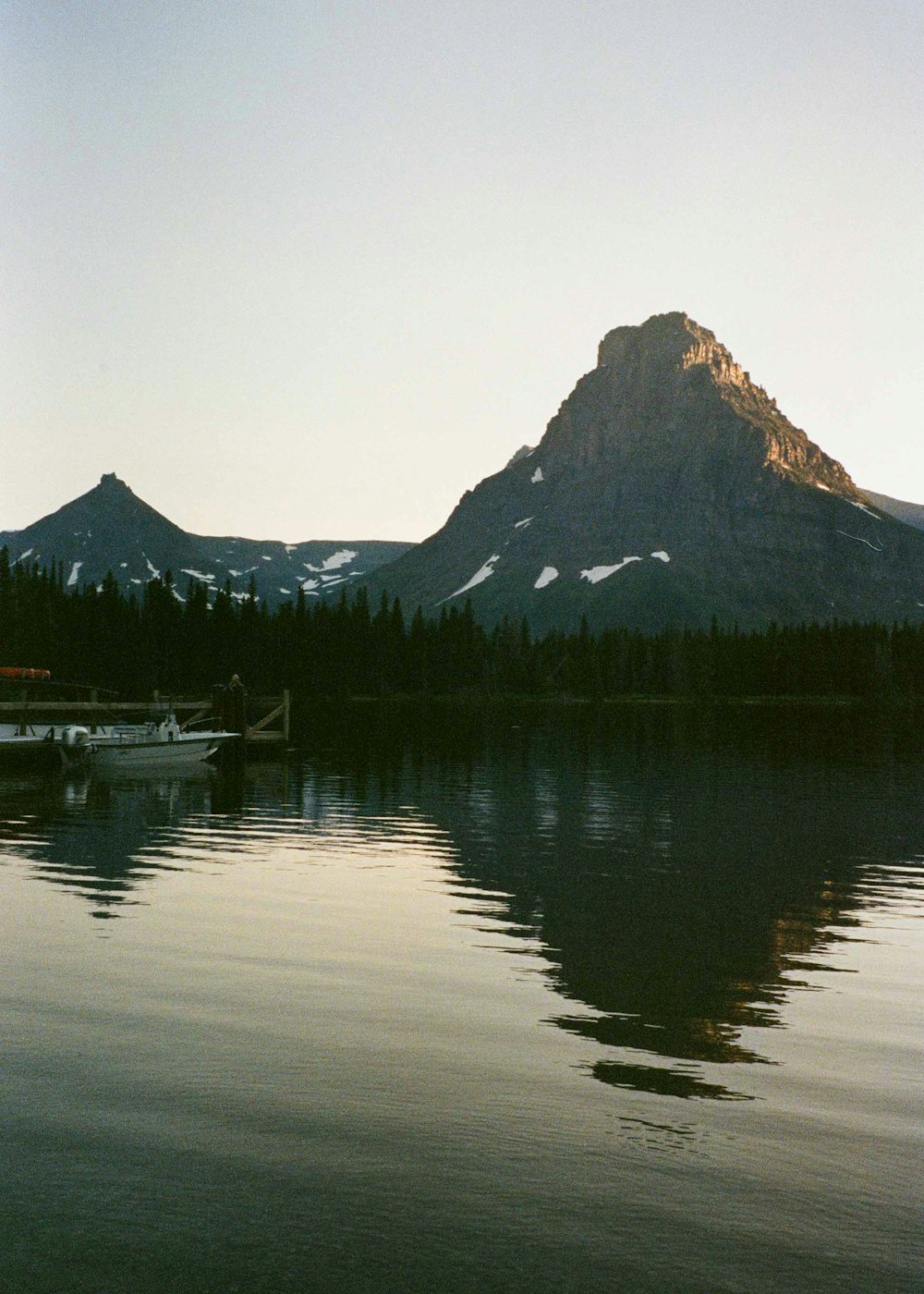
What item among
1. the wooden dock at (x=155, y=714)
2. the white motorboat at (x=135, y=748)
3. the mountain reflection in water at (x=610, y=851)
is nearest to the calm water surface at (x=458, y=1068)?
the mountain reflection in water at (x=610, y=851)

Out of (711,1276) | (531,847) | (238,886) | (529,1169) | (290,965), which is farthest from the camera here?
(531,847)

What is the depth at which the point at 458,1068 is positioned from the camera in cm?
1412

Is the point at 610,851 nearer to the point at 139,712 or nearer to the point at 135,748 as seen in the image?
the point at 135,748

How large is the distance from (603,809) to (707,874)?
15.2 metres

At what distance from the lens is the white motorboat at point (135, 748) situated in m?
60.3

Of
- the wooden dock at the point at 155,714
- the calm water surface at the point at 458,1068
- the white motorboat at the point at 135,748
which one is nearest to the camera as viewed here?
the calm water surface at the point at 458,1068

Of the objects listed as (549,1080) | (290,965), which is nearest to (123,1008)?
(290,965)

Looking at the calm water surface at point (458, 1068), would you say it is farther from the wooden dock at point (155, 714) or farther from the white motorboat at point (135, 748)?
the wooden dock at point (155, 714)

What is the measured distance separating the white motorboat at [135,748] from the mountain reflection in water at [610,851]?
2.52 metres

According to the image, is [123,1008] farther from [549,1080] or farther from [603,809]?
[603,809]

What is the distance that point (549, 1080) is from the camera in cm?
1362

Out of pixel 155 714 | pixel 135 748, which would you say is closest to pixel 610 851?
pixel 135 748

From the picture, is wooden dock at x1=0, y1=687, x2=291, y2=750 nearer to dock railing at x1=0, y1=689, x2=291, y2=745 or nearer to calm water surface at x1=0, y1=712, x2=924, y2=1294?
dock railing at x1=0, y1=689, x2=291, y2=745

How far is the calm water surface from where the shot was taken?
938 cm
